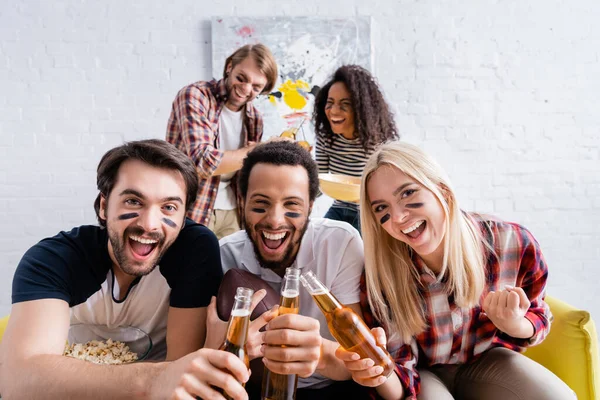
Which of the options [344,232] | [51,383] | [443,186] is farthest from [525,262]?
[51,383]

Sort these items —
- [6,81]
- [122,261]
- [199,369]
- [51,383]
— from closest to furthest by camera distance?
1. [199,369]
2. [51,383]
3. [122,261]
4. [6,81]

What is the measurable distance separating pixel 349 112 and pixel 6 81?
2.07 meters

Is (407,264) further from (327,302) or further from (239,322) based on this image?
(239,322)

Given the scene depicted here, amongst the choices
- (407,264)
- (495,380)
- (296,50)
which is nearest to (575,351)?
(495,380)

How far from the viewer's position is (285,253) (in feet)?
4.28

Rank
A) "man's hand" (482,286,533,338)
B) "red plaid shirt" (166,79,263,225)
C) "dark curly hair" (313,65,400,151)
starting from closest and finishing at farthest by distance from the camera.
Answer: "man's hand" (482,286,533,338), "red plaid shirt" (166,79,263,225), "dark curly hair" (313,65,400,151)

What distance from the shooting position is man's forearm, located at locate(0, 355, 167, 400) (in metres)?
0.84

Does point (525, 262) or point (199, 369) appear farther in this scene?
point (525, 262)

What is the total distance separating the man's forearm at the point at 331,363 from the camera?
1.03 m

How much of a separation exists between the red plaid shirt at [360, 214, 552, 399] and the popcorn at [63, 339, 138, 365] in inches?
24.2

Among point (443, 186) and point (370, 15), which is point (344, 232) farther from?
point (370, 15)

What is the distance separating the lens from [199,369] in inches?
28.5

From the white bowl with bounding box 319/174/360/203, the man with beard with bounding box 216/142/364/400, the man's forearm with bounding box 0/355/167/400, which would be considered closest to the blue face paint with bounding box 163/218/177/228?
the man with beard with bounding box 216/142/364/400

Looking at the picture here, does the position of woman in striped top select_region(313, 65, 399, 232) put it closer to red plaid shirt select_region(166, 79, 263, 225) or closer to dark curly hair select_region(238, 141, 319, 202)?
red plaid shirt select_region(166, 79, 263, 225)
